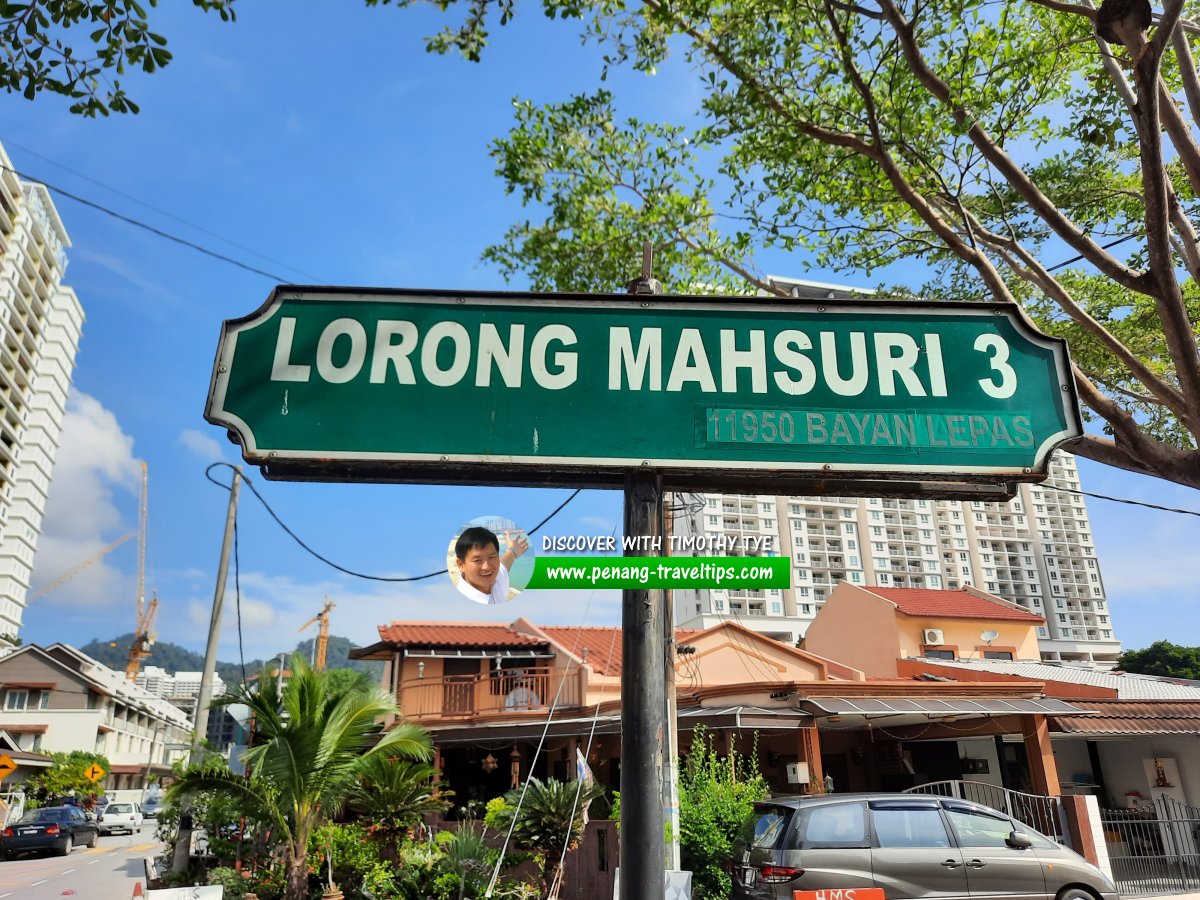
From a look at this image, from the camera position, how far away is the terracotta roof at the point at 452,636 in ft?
73.9

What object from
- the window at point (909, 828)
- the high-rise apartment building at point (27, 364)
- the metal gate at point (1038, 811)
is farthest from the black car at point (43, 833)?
the high-rise apartment building at point (27, 364)

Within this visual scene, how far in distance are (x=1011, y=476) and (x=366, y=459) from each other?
2.01m

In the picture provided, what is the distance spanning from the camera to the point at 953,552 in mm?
108438

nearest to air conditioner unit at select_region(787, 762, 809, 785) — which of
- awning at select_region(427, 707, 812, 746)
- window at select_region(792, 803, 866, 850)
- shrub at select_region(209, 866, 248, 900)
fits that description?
awning at select_region(427, 707, 812, 746)

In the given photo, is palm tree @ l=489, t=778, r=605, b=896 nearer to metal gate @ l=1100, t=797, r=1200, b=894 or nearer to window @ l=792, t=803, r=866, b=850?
window @ l=792, t=803, r=866, b=850

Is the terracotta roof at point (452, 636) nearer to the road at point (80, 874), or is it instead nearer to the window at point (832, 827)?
the road at point (80, 874)

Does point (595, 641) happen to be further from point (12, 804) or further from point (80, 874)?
point (12, 804)

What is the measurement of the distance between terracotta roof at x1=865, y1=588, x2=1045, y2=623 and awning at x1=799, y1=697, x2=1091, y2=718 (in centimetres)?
1199

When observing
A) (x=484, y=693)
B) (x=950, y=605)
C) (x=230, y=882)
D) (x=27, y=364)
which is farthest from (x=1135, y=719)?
(x=27, y=364)

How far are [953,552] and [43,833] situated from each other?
105479mm

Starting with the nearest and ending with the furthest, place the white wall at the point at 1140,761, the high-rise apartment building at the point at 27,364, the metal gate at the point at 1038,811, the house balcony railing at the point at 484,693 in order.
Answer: the metal gate at the point at 1038,811, the white wall at the point at 1140,761, the house balcony railing at the point at 484,693, the high-rise apartment building at the point at 27,364

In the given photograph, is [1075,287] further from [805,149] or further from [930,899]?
→ [930,899]

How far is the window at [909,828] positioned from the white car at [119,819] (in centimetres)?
3824

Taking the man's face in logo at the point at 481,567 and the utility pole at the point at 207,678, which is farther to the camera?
the utility pole at the point at 207,678
